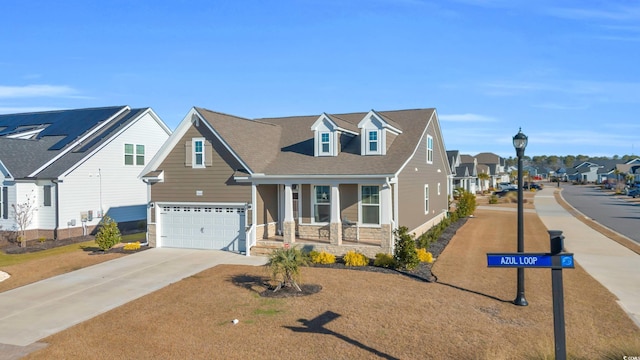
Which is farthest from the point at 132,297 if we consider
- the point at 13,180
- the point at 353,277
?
the point at 13,180

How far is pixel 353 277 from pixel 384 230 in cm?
327

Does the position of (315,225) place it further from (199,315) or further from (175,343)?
(175,343)

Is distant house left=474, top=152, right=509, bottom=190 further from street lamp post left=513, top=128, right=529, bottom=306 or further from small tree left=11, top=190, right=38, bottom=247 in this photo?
street lamp post left=513, top=128, right=529, bottom=306

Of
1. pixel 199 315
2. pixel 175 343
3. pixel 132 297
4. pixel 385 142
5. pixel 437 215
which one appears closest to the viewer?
pixel 175 343

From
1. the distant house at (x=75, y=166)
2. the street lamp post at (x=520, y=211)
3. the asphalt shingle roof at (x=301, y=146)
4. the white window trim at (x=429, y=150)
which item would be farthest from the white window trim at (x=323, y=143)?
the distant house at (x=75, y=166)

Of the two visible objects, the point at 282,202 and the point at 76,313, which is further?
the point at 282,202

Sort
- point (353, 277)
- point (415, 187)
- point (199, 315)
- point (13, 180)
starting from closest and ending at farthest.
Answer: point (199, 315)
point (353, 277)
point (415, 187)
point (13, 180)

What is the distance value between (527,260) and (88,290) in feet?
44.4

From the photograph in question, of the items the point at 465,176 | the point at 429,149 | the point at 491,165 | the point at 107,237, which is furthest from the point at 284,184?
the point at 491,165

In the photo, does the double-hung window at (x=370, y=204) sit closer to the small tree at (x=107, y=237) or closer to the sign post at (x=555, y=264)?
the small tree at (x=107, y=237)

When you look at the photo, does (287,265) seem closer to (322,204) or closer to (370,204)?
(370,204)

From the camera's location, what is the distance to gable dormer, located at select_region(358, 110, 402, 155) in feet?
68.0

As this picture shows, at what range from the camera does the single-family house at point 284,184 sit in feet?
64.5

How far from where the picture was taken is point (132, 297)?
545 inches
